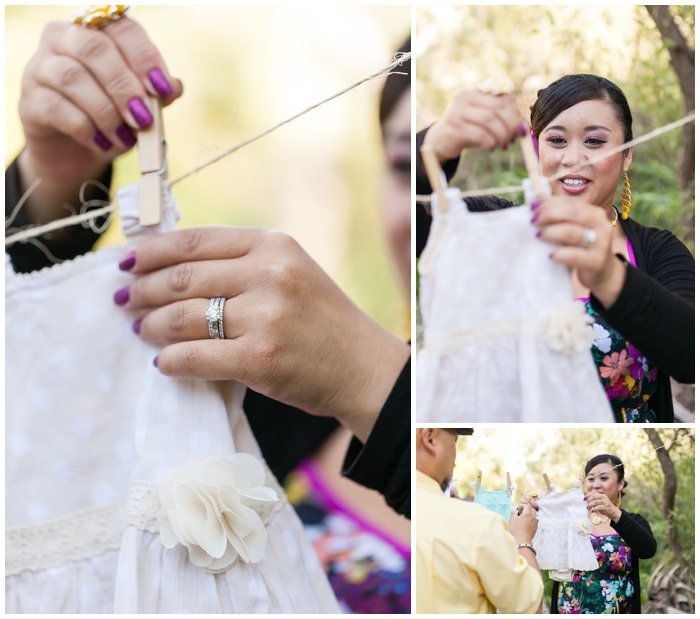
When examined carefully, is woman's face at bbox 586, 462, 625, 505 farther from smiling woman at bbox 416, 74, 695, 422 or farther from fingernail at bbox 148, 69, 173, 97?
fingernail at bbox 148, 69, 173, 97

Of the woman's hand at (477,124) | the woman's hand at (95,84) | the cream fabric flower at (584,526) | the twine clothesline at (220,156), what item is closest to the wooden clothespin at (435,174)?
the woman's hand at (477,124)

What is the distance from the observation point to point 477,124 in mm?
792


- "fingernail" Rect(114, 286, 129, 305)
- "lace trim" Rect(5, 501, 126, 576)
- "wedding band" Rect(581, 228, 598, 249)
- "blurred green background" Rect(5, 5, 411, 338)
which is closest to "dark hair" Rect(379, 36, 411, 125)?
"blurred green background" Rect(5, 5, 411, 338)

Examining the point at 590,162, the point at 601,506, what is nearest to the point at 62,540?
the point at 601,506

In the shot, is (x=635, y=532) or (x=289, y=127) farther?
(x=289, y=127)

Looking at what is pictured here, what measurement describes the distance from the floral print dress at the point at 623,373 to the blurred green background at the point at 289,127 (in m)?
0.52

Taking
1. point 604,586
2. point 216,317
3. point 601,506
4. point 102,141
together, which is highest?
point 102,141

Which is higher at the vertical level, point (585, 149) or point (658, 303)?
point (585, 149)

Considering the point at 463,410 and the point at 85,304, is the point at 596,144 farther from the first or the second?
the point at 85,304

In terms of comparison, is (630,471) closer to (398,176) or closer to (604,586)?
(604,586)

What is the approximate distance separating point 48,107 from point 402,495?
2.29 feet

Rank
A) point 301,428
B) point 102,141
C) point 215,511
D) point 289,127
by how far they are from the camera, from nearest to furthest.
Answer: point 215,511 → point 102,141 → point 301,428 → point 289,127

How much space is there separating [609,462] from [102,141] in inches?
31.0

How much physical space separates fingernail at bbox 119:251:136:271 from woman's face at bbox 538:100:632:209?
526 mm
